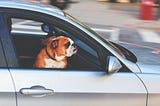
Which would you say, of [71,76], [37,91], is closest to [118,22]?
[71,76]

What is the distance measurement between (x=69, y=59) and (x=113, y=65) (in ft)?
1.65

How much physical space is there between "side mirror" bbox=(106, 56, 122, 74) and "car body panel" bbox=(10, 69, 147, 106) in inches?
3.3

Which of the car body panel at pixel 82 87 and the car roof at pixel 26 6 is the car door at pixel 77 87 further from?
the car roof at pixel 26 6

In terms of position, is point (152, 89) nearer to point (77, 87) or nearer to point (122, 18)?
point (77, 87)

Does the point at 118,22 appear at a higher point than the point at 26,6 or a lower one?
lower

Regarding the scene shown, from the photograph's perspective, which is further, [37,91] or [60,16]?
[60,16]

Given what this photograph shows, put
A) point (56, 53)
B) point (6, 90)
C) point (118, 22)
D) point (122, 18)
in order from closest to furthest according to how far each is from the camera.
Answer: point (6, 90)
point (56, 53)
point (118, 22)
point (122, 18)

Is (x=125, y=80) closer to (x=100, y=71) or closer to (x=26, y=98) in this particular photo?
(x=100, y=71)

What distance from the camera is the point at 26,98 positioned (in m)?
Result: 4.01

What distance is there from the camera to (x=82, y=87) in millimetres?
4148

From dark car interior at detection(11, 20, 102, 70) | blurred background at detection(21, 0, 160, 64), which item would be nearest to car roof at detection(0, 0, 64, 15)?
dark car interior at detection(11, 20, 102, 70)

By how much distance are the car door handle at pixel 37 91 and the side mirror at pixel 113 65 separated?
480mm

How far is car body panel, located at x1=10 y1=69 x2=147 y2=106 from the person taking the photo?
405 cm

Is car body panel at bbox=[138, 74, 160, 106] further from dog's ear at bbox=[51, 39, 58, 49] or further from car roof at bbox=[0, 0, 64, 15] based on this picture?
car roof at bbox=[0, 0, 64, 15]
